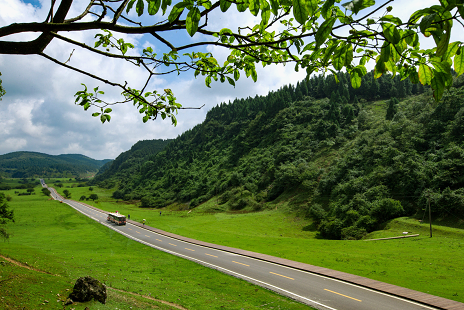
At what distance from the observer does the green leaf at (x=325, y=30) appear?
4.52 ft

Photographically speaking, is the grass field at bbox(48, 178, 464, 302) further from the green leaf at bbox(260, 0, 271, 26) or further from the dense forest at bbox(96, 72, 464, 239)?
the green leaf at bbox(260, 0, 271, 26)

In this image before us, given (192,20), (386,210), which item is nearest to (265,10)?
(192,20)

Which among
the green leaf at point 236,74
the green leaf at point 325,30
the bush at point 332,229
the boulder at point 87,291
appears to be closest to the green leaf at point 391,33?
the green leaf at point 325,30

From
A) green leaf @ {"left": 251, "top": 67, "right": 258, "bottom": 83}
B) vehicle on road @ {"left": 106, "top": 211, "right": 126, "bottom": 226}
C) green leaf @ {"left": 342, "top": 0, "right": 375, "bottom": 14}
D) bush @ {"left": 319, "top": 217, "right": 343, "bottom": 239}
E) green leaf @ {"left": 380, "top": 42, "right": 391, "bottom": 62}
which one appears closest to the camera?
green leaf @ {"left": 342, "top": 0, "right": 375, "bottom": 14}

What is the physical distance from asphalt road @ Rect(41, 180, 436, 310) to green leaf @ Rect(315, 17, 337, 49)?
11.7 metres

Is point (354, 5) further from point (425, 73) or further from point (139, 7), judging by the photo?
point (139, 7)

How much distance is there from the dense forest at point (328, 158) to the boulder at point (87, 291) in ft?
27.6

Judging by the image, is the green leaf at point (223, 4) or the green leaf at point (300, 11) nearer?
the green leaf at point (300, 11)

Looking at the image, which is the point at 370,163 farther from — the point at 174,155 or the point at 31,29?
the point at 174,155

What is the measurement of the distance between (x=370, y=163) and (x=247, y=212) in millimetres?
26015

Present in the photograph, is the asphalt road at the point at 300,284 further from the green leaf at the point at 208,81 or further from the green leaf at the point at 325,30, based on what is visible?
the green leaf at the point at 325,30

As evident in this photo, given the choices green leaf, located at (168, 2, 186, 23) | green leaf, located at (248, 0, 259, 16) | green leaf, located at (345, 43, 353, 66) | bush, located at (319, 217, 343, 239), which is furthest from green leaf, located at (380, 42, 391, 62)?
bush, located at (319, 217, 343, 239)

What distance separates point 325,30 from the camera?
1.40 meters

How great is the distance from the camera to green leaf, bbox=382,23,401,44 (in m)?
1.34
